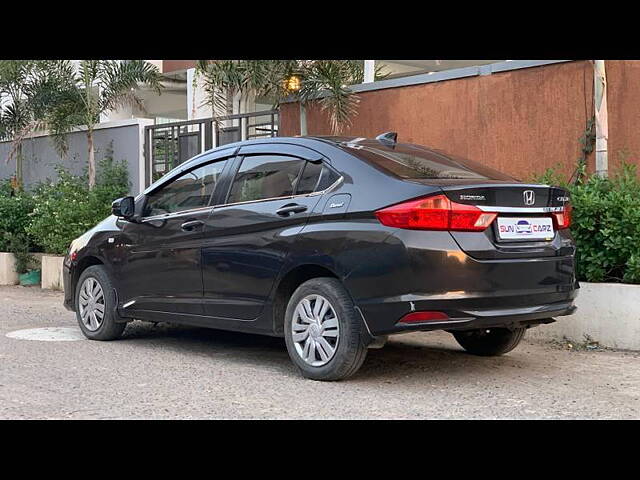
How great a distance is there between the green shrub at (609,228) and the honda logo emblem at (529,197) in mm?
1948

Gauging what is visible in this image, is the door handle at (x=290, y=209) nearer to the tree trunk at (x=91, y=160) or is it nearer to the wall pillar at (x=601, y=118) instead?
the wall pillar at (x=601, y=118)

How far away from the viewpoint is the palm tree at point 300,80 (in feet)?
37.1

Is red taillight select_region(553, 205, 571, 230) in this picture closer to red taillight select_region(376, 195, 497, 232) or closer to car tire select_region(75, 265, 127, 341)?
red taillight select_region(376, 195, 497, 232)

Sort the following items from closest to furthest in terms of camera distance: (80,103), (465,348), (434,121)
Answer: (465,348) → (434,121) → (80,103)

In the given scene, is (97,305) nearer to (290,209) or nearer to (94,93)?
(290,209)

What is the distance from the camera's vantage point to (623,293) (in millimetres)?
7414

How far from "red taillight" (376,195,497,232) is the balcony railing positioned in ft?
24.1

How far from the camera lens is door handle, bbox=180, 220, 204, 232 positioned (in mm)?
6898

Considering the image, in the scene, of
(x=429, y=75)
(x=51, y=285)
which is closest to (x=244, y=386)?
(x=429, y=75)

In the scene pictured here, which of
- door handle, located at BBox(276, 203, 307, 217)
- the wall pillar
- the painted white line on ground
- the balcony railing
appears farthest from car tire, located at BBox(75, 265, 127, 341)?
the balcony railing

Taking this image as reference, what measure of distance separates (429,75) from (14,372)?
6297mm

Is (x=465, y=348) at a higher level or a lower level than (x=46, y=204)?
lower
